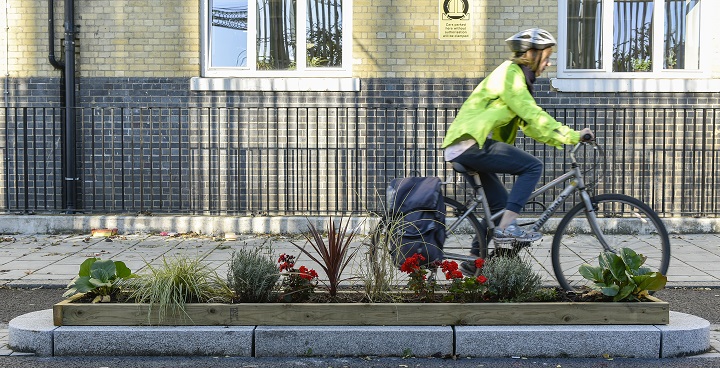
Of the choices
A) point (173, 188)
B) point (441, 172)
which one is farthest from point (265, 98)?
point (441, 172)

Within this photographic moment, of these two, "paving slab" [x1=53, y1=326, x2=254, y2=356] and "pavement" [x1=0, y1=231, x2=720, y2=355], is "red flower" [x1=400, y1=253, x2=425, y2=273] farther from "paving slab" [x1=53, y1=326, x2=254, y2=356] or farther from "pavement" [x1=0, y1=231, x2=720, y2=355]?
"pavement" [x1=0, y1=231, x2=720, y2=355]

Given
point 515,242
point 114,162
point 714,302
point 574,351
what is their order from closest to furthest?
point 574,351 → point 515,242 → point 714,302 → point 114,162

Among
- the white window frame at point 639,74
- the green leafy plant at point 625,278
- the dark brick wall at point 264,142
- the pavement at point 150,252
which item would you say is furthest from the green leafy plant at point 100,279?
the white window frame at point 639,74

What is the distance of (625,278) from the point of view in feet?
16.6

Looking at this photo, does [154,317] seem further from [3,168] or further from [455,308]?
[3,168]

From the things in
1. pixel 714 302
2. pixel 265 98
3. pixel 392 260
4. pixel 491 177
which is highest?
pixel 265 98

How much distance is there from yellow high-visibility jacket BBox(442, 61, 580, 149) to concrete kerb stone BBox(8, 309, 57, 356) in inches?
110

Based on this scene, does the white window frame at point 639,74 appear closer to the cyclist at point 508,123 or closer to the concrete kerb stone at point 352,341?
the cyclist at point 508,123

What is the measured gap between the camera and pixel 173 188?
11.2 metres

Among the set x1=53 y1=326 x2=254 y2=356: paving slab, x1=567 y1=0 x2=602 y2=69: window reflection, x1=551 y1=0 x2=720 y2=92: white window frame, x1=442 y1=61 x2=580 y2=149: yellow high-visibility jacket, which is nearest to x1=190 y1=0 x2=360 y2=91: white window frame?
x1=551 y1=0 x2=720 y2=92: white window frame

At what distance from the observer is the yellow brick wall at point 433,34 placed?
11.3 meters

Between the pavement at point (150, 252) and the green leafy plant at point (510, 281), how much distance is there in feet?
4.08

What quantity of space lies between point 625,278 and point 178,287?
260 centimetres

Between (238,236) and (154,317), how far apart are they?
5.48 meters
